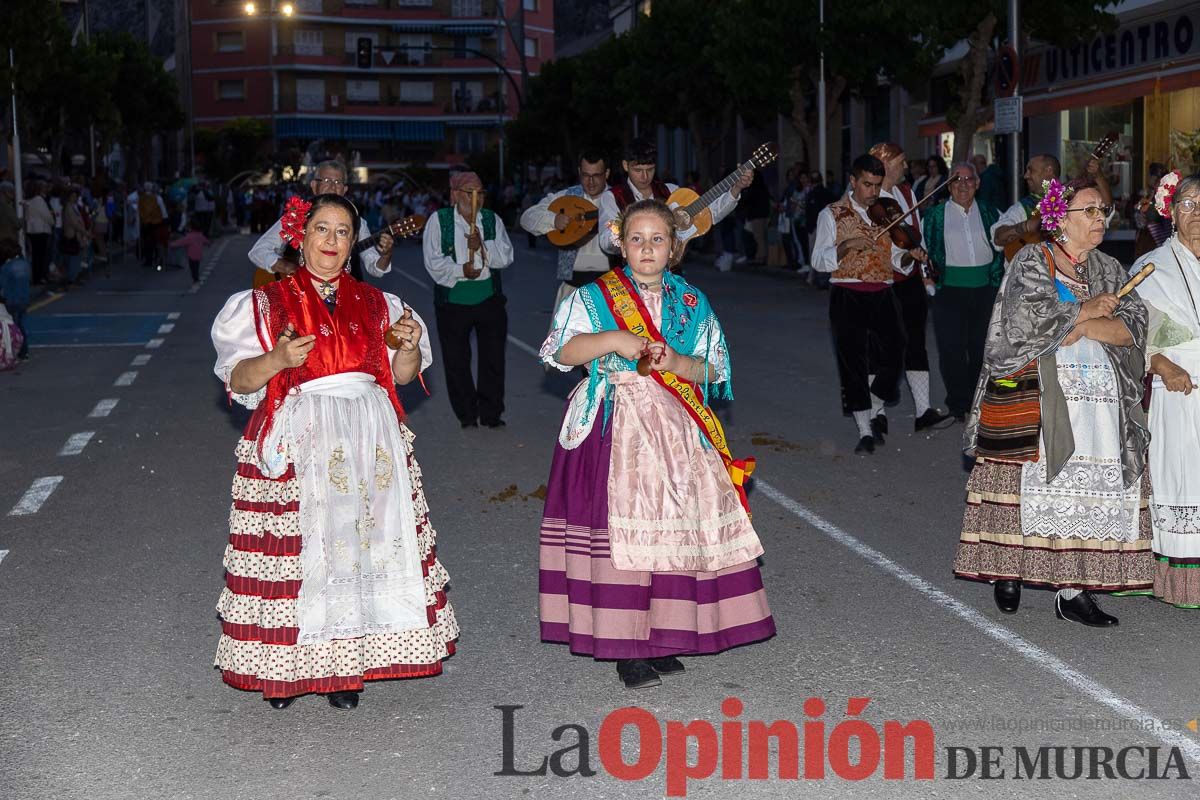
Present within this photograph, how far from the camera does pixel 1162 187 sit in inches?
264

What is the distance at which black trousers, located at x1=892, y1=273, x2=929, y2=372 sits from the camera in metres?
11.3

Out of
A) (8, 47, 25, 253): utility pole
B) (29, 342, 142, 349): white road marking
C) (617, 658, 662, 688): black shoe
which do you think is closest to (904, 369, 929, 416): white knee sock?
(617, 658, 662, 688): black shoe

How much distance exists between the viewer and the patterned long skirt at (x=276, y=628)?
5352 millimetres

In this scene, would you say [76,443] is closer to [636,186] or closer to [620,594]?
[636,186]

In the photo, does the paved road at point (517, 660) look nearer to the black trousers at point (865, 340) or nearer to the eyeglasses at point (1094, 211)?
the black trousers at point (865, 340)

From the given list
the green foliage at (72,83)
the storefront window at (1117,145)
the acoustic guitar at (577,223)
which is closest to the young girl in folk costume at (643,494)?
the acoustic guitar at (577,223)

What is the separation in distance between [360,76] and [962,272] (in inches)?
3839

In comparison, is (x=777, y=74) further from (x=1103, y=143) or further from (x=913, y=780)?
(x=913, y=780)

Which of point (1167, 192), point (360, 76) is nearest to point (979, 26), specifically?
point (1167, 192)

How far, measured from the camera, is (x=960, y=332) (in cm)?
1166

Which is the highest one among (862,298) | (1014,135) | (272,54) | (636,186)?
(272,54)

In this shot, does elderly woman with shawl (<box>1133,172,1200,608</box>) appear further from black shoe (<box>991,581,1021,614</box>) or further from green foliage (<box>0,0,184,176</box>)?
green foliage (<box>0,0,184,176</box>)

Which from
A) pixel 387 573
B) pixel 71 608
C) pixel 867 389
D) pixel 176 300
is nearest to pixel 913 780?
pixel 387 573

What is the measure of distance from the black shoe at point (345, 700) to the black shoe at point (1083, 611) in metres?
2.82
